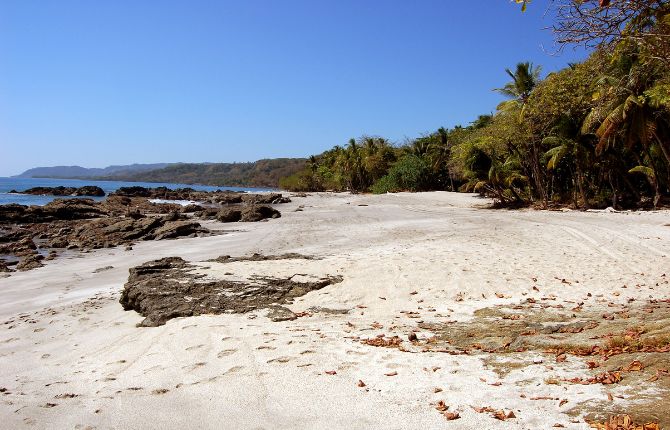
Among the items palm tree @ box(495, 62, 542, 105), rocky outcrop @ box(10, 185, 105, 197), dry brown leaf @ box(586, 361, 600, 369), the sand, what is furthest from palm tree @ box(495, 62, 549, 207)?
rocky outcrop @ box(10, 185, 105, 197)

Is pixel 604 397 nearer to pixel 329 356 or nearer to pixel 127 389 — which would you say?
pixel 329 356

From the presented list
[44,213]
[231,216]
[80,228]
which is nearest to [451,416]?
[80,228]

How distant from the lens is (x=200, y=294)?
336 inches

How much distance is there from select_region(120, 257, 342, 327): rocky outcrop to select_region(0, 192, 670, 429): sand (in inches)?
12.1

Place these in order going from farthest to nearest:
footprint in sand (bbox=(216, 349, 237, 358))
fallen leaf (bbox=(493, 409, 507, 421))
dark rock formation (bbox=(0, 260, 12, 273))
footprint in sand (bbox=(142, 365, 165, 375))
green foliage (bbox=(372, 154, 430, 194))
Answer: green foliage (bbox=(372, 154, 430, 194)), dark rock formation (bbox=(0, 260, 12, 273)), footprint in sand (bbox=(216, 349, 237, 358)), footprint in sand (bbox=(142, 365, 165, 375)), fallen leaf (bbox=(493, 409, 507, 421))

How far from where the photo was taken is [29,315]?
8.84 m

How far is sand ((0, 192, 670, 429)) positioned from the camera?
3.85 meters

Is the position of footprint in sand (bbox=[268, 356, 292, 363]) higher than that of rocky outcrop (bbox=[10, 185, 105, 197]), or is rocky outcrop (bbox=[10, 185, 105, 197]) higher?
rocky outcrop (bbox=[10, 185, 105, 197])

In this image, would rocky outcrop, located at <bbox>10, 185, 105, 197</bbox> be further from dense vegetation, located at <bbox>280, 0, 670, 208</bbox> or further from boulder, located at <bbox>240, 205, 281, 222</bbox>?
dense vegetation, located at <bbox>280, 0, 670, 208</bbox>

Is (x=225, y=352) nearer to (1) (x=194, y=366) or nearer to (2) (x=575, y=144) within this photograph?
(1) (x=194, y=366)

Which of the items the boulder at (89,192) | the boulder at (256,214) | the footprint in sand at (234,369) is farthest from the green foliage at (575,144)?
the boulder at (89,192)

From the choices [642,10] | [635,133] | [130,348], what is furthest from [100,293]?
[635,133]

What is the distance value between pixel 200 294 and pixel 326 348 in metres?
3.88

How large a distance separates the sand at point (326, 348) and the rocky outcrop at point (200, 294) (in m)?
0.31
